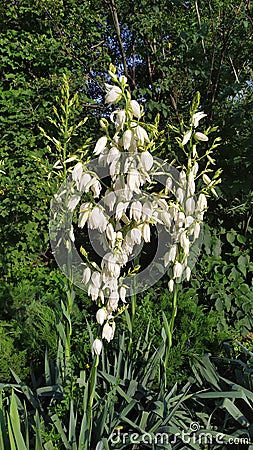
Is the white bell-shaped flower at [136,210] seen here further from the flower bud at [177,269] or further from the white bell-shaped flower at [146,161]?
the flower bud at [177,269]

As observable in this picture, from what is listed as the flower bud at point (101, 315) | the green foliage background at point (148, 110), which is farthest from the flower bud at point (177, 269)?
the green foliage background at point (148, 110)

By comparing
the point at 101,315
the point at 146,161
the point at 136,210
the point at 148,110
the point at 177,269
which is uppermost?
the point at 148,110

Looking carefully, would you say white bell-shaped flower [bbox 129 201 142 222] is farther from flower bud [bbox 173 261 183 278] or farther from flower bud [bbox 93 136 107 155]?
flower bud [bbox 173 261 183 278]

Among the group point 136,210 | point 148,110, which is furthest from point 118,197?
point 148,110

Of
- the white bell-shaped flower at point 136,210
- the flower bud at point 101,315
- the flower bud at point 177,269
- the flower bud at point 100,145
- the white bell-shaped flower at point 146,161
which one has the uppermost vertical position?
the flower bud at point 100,145

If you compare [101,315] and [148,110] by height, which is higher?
[148,110]

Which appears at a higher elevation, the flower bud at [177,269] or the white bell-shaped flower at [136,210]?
the white bell-shaped flower at [136,210]

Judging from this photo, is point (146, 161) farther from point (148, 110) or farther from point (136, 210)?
point (148, 110)

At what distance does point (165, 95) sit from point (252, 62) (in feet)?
2.51

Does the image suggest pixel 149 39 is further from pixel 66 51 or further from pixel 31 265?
pixel 31 265

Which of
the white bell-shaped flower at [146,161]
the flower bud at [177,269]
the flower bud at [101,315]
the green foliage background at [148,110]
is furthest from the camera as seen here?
the green foliage background at [148,110]

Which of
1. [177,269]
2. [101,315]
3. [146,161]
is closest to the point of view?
[146,161]

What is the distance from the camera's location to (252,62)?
11.7 ft

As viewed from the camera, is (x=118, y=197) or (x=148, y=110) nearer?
(x=118, y=197)
